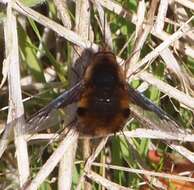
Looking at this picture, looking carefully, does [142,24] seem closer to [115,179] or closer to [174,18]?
[174,18]

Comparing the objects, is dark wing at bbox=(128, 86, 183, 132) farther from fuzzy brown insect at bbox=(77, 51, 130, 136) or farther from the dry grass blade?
the dry grass blade

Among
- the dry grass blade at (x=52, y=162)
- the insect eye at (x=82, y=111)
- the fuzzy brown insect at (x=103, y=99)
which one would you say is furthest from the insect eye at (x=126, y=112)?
the dry grass blade at (x=52, y=162)

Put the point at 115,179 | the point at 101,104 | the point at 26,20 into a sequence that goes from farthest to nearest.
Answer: the point at 26,20
the point at 115,179
the point at 101,104

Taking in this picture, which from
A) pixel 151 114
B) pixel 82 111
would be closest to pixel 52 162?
pixel 82 111

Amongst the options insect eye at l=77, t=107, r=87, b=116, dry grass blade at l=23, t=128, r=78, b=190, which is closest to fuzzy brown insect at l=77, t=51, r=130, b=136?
Answer: insect eye at l=77, t=107, r=87, b=116

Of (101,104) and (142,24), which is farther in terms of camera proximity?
(142,24)

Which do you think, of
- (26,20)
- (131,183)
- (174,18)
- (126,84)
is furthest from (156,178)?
(26,20)
